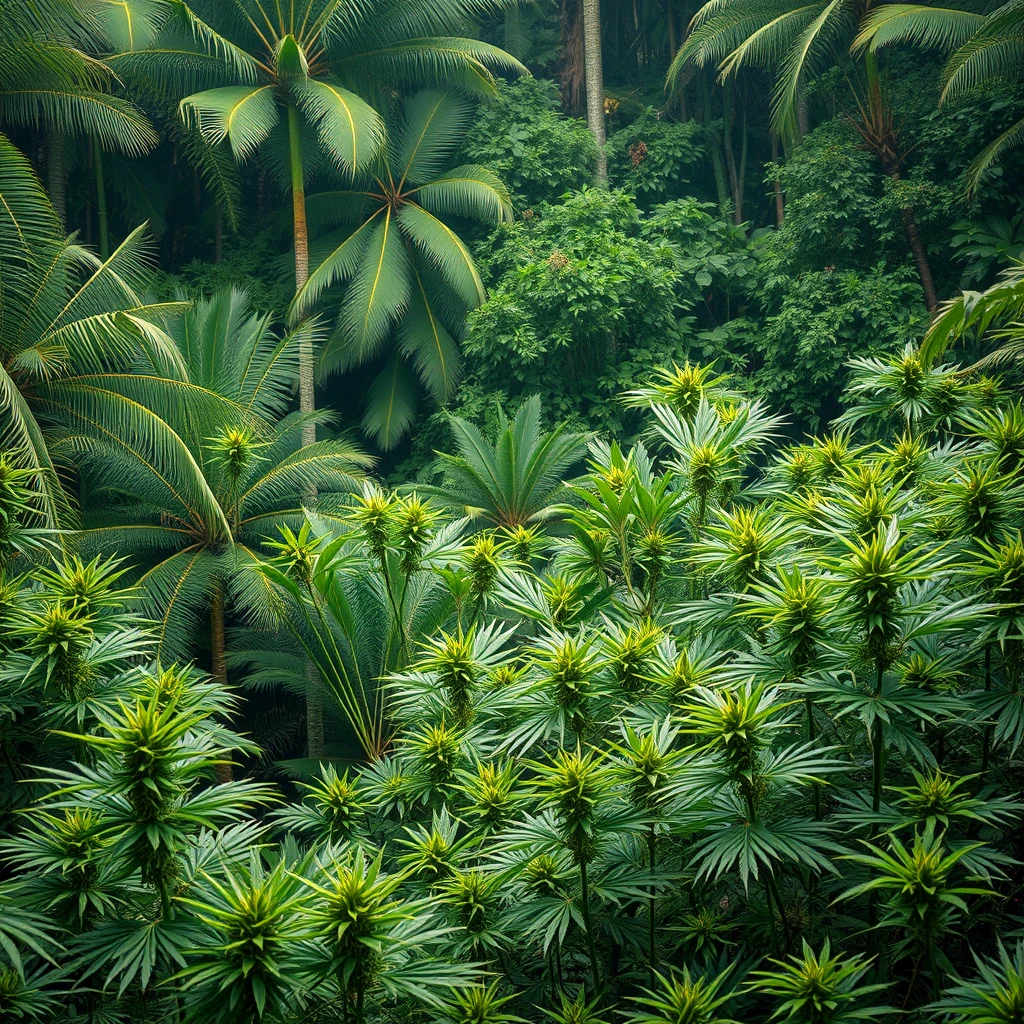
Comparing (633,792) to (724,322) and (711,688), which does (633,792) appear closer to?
(711,688)

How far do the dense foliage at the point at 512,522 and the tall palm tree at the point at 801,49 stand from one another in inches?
3.3

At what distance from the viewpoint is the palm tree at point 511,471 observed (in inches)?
419

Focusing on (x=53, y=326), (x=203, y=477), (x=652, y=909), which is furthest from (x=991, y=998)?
(x=53, y=326)

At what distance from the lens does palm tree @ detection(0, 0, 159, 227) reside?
29.9ft

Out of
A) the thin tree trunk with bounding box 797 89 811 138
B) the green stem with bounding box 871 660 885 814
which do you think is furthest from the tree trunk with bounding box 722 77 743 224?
the green stem with bounding box 871 660 885 814

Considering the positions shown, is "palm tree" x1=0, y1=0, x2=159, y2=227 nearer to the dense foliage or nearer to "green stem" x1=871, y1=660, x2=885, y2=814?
the dense foliage

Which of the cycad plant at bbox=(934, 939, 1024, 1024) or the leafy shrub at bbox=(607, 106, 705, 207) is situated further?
the leafy shrub at bbox=(607, 106, 705, 207)

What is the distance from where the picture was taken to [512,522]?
10781 millimetres

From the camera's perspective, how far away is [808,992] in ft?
8.86

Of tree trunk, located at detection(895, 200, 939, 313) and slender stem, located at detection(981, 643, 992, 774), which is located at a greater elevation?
slender stem, located at detection(981, 643, 992, 774)

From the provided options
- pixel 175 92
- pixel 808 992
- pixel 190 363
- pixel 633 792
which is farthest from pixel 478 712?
pixel 175 92

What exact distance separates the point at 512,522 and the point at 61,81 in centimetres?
730

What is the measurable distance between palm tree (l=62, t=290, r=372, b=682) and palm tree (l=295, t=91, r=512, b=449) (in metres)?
1.55

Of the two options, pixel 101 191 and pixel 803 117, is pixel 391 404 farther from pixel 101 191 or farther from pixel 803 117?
pixel 803 117
